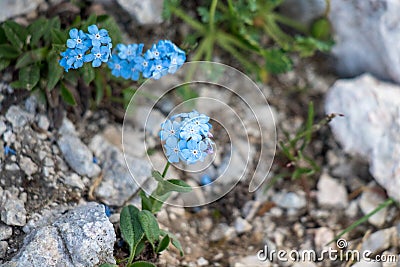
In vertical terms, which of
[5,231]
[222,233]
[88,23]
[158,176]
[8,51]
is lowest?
[222,233]

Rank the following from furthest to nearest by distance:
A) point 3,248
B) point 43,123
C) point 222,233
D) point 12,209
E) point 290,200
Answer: point 290,200
point 222,233
point 43,123
point 12,209
point 3,248

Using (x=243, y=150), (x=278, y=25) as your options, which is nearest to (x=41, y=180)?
(x=243, y=150)

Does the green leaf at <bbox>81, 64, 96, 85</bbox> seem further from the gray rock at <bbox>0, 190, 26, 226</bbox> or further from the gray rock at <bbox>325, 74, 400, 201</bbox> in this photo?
the gray rock at <bbox>325, 74, 400, 201</bbox>

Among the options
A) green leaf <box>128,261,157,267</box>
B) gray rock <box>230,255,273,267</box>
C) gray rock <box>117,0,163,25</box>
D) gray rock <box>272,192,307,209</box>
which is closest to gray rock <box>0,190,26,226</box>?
green leaf <box>128,261,157,267</box>

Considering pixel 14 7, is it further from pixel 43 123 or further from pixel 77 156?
pixel 77 156

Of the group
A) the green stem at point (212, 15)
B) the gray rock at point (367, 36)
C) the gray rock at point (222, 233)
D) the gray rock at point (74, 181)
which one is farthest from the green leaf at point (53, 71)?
the gray rock at point (367, 36)

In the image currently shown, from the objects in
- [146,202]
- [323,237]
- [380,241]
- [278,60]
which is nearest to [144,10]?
[278,60]
